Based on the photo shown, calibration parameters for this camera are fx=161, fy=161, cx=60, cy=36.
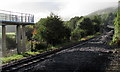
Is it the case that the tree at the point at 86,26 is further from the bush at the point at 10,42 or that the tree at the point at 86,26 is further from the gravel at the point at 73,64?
the gravel at the point at 73,64

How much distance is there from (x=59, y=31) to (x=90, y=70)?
18745mm

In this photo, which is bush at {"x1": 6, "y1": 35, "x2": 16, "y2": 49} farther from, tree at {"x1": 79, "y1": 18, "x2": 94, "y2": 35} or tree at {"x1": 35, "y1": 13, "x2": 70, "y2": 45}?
tree at {"x1": 79, "y1": 18, "x2": 94, "y2": 35}

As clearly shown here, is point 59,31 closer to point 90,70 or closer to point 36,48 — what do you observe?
point 36,48

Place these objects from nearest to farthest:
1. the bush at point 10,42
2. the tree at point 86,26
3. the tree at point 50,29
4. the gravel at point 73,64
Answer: the gravel at point 73,64
the tree at point 50,29
the bush at point 10,42
the tree at point 86,26

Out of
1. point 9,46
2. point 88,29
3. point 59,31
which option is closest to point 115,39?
point 59,31

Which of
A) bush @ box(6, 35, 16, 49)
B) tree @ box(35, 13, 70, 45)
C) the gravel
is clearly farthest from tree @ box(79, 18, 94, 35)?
the gravel

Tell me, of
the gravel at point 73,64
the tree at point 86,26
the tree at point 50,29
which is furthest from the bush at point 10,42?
the tree at point 86,26

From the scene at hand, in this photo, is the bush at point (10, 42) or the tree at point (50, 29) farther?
the bush at point (10, 42)

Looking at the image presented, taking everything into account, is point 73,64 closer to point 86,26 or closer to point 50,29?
point 50,29

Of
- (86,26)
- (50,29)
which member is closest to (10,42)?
(50,29)

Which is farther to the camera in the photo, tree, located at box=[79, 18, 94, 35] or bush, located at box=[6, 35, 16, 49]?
tree, located at box=[79, 18, 94, 35]

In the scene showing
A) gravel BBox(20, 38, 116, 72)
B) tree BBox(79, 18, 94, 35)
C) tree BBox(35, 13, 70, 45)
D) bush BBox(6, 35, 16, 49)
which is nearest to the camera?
gravel BBox(20, 38, 116, 72)

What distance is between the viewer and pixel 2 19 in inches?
760

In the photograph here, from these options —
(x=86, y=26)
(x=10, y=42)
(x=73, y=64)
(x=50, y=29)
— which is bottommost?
(x=10, y=42)
